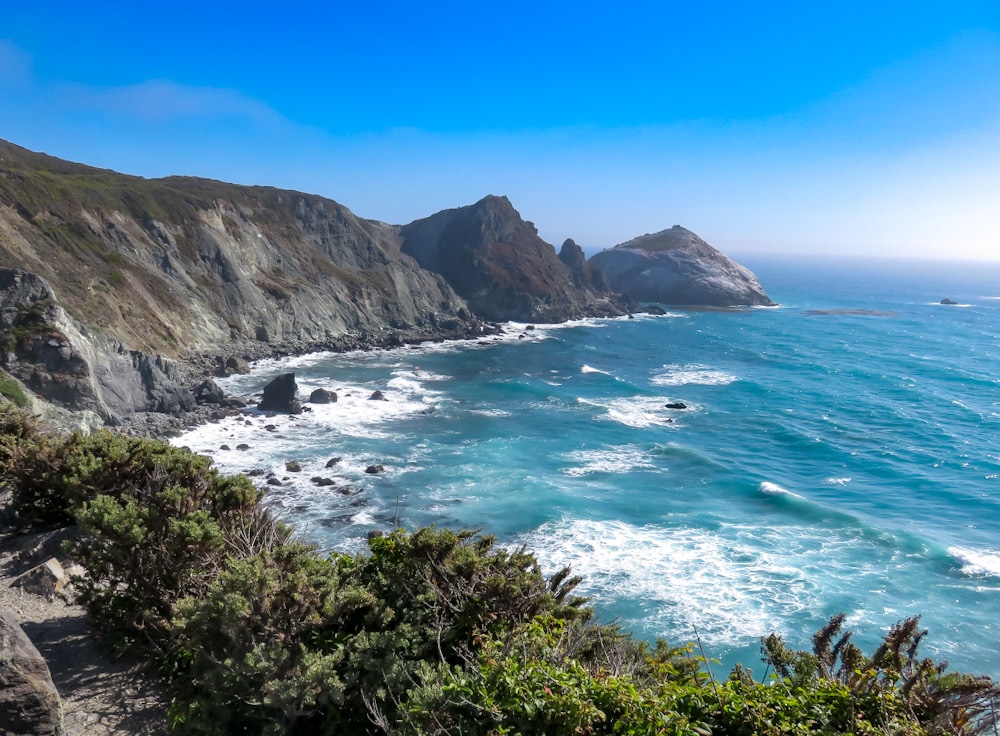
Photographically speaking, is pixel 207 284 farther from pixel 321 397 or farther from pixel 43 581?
pixel 43 581

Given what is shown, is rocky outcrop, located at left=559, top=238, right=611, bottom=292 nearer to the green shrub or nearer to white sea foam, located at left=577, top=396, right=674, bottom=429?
white sea foam, located at left=577, top=396, right=674, bottom=429

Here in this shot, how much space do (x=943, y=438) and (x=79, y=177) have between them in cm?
8813

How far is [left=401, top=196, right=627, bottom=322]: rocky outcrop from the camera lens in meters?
95.9

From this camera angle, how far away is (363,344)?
227 ft

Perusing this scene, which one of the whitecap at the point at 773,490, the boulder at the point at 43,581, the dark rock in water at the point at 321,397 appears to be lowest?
the whitecap at the point at 773,490

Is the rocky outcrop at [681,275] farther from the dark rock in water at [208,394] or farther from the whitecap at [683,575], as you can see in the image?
the whitecap at [683,575]

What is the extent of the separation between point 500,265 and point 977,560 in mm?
82480

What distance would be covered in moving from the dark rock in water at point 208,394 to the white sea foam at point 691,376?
38.2 m

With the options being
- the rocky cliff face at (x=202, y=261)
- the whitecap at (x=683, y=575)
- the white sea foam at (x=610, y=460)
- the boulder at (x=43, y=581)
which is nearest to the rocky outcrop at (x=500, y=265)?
the rocky cliff face at (x=202, y=261)

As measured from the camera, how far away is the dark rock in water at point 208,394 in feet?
141

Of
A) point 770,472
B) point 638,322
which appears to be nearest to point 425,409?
point 770,472

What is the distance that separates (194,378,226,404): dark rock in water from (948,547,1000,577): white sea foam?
142ft

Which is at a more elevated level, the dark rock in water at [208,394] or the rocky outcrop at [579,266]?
the rocky outcrop at [579,266]

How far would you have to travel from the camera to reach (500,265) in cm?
10231
